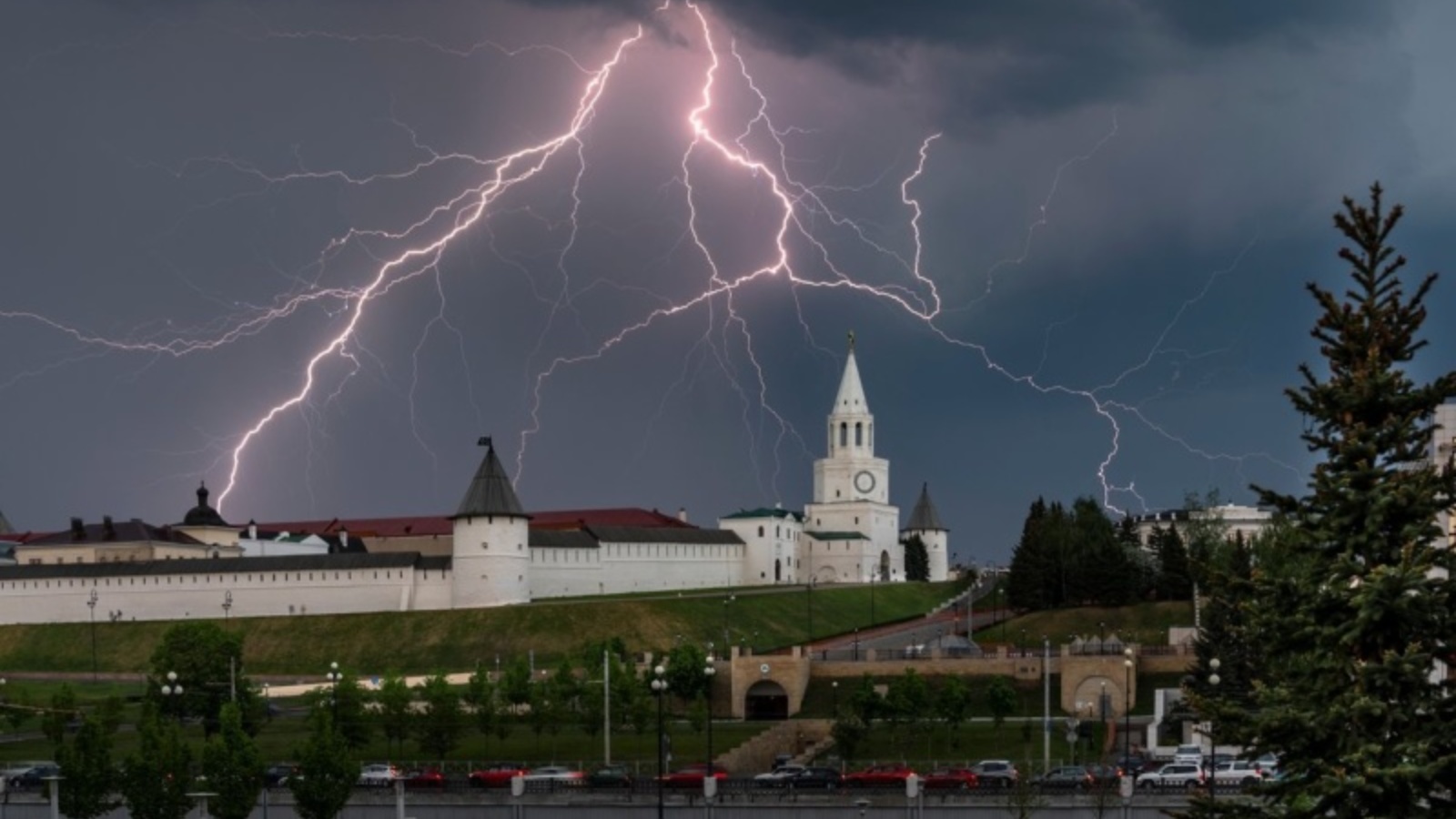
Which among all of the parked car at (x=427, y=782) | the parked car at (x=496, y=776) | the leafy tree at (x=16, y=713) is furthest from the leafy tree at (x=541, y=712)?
the leafy tree at (x=16, y=713)

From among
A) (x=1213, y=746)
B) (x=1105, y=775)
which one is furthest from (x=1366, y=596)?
(x=1105, y=775)

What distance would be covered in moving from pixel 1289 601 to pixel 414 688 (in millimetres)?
58318

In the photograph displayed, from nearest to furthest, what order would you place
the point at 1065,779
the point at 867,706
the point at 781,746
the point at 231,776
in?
the point at 231,776 < the point at 1065,779 < the point at 867,706 < the point at 781,746

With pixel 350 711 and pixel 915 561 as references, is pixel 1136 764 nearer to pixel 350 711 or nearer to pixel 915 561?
pixel 350 711

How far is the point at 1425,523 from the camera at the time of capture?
21.2 meters

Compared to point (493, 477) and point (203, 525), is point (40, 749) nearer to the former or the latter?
point (493, 477)

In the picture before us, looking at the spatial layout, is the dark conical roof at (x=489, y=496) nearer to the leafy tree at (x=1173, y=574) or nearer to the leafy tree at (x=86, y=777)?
the leafy tree at (x=1173, y=574)

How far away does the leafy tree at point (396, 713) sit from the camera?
6650 centimetres

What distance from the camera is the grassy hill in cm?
9812

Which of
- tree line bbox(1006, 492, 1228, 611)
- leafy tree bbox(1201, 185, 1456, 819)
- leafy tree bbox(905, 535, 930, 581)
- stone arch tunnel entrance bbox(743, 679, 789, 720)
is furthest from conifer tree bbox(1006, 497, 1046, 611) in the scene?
leafy tree bbox(1201, 185, 1456, 819)

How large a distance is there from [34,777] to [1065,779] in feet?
89.1

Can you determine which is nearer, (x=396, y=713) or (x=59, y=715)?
(x=396, y=713)

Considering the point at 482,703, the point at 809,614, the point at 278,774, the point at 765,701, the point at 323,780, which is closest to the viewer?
the point at 323,780

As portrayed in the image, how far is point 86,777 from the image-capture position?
4856cm
